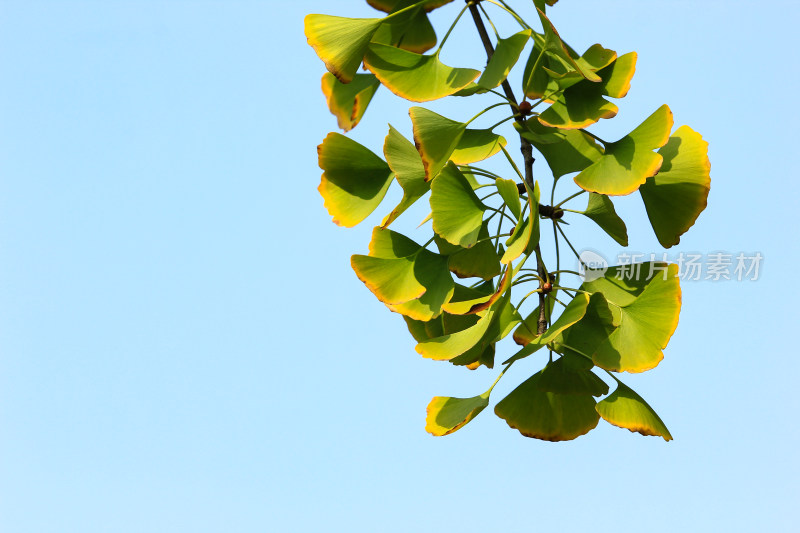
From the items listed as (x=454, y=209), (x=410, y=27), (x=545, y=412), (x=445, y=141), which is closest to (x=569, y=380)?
(x=545, y=412)

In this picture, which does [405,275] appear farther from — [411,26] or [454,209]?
[411,26]

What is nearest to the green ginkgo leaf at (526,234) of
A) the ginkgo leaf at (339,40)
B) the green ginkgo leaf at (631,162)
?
the green ginkgo leaf at (631,162)

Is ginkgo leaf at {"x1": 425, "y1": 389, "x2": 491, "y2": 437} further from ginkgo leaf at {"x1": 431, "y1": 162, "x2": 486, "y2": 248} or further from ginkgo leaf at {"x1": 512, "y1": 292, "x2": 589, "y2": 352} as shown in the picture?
ginkgo leaf at {"x1": 431, "y1": 162, "x2": 486, "y2": 248}

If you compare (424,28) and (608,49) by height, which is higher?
(424,28)

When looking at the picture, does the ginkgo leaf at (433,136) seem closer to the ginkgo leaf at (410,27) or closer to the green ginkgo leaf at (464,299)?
the green ginkgo leaf at (464,299)

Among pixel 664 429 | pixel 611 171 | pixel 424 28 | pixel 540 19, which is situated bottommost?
pixel 664 429

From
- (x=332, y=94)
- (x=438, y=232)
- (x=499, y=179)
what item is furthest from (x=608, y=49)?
(x=332, y=94)

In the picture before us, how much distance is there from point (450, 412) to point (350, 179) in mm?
531

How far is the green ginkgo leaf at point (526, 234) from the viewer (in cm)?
150

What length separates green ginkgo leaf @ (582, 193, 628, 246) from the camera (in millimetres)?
1738

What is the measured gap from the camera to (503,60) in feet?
5.52

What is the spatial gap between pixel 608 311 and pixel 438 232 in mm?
356

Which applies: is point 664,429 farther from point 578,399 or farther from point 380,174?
point 380,174

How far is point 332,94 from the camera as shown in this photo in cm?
199
